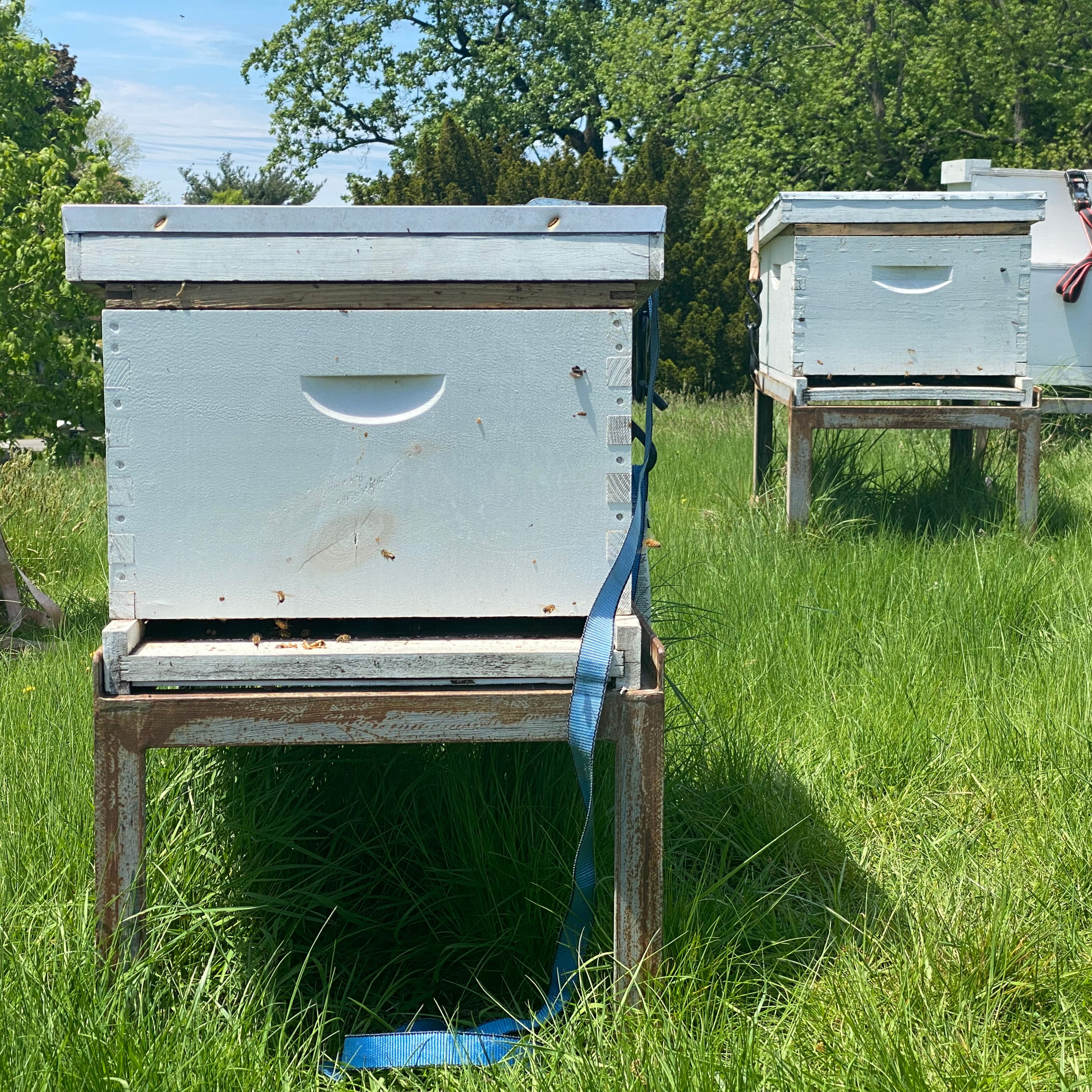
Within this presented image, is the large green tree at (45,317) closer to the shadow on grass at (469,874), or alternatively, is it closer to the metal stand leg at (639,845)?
the shadow on grass at (469,874)

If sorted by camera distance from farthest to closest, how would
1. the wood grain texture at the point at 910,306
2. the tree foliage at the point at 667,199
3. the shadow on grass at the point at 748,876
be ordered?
the tree foliage at the point at 667,199
the wood grain texture at the point at 910,306
the shadow on grass at the point at 748,876

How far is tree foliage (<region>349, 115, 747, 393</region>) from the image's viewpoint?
43.9 ft

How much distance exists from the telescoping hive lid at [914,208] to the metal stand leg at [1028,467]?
0.95 metres

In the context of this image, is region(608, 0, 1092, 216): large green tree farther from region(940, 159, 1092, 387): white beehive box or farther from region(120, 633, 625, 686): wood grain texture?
region(120, 633, 625, 686): wood grain texture

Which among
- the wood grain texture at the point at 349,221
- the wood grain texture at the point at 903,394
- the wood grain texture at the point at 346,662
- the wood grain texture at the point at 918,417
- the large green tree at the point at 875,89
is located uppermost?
the large green tree at the point at 875,89

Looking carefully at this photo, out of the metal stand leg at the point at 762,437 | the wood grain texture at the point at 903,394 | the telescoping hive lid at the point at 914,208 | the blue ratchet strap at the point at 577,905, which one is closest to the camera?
the blue ratchet strap at the point at 577,905

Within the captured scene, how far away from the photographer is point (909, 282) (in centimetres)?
551

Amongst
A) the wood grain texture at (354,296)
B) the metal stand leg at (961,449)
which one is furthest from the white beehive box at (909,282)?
the wood grain texture at (354,296)

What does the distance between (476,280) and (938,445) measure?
641 cm

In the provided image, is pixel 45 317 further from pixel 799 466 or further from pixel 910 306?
pixel 910 306

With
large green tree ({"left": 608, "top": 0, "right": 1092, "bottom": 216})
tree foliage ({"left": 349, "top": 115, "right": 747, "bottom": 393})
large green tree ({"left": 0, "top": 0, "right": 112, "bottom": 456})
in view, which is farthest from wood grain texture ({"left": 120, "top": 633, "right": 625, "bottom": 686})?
large green tree ({"left": 608, "top": 0, "right": 1092, "bottom": 216})

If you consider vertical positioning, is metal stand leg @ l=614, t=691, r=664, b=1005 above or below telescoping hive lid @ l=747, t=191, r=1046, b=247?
below

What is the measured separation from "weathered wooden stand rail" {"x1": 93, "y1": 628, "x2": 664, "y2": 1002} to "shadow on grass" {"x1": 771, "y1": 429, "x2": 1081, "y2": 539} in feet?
11.8

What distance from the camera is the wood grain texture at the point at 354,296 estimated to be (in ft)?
6.08
